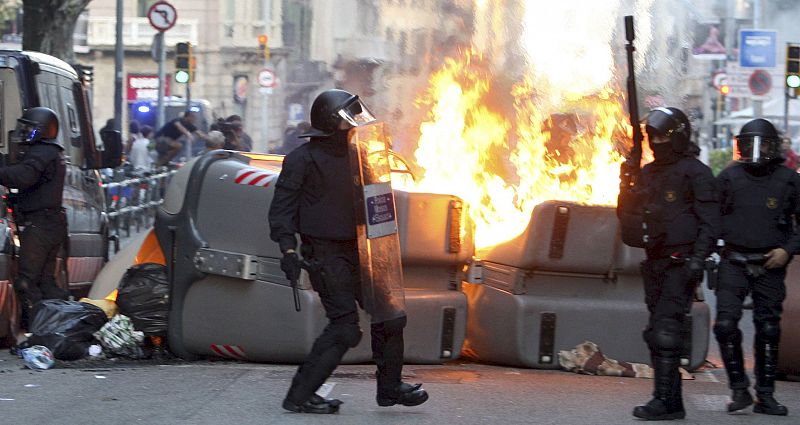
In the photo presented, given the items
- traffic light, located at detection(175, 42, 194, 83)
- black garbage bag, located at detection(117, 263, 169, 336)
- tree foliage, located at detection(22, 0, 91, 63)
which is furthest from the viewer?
traffic light, located at detection(175, 42, 194, 83)

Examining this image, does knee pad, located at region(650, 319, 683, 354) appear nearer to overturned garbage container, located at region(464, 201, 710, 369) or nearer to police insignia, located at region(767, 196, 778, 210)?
police insignia, located at region(767, 196, 778, 210)

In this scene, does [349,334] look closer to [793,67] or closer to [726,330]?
[726,330]

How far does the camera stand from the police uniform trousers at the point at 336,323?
7023mm

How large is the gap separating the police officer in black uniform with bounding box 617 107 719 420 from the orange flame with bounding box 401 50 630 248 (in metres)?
2.51

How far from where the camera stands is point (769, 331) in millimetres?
7609

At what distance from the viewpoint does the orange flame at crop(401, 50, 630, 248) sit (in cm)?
1012

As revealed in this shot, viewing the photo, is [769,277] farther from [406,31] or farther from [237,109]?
[237,109]

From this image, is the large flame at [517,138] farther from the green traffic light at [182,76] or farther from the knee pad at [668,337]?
the green traffic light at [182,76]

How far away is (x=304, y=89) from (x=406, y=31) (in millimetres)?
2946

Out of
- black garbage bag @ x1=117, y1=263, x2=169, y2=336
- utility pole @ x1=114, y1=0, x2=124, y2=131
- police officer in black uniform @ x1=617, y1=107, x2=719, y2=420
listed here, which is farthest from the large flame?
utility pole @ x1=114, y1=0, x2=124, y2=131

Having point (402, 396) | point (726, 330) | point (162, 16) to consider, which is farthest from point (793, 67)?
point (402, 396)

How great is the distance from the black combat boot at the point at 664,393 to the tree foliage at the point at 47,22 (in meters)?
13.4

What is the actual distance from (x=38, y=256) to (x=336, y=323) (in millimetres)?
3202

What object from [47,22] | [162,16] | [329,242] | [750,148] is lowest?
[329,242]
